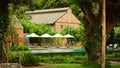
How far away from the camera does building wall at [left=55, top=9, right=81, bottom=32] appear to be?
82.6 m

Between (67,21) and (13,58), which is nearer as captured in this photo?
(13,58)

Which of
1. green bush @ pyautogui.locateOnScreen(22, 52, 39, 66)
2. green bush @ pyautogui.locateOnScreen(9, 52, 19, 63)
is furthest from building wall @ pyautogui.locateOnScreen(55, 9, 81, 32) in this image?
green bush @ pyautogui.locateOnScreen(9, 52, 19, 63)

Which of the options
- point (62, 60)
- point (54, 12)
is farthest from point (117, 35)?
point (54, 12)

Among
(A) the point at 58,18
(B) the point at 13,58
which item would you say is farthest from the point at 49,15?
(B) the point at 13,58

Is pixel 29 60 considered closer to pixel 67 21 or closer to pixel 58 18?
pixel 58 18

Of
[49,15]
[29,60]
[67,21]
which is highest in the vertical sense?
[49,15]

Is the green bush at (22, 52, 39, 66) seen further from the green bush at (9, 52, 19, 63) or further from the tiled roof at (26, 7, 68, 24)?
the tiled roof at (26, 7, 68, 24)

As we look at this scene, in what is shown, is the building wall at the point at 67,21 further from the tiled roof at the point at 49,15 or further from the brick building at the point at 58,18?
the tiled roof at the point at 49,15

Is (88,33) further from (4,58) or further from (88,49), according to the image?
(4,58)

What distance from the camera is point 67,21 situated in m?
84.7

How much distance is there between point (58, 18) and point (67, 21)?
335cm

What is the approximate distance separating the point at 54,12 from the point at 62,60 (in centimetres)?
4900

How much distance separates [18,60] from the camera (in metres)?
29.4

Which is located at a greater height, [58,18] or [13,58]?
[58,18]
